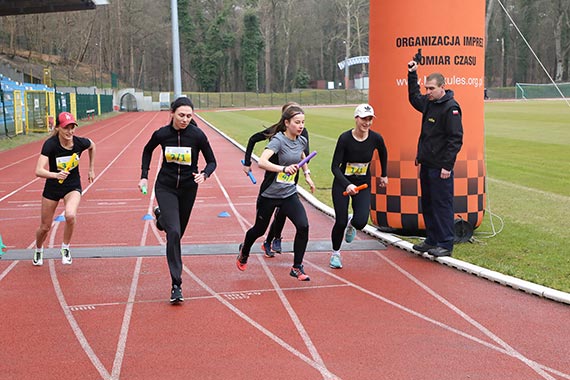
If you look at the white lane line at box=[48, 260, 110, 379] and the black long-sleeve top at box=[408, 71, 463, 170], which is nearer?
the white lane line at box=[48, 260, 110, 379]

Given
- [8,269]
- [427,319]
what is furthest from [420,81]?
[8,269]

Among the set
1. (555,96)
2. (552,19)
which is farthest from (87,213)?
(552,19)

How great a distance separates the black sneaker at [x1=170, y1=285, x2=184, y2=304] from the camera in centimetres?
634

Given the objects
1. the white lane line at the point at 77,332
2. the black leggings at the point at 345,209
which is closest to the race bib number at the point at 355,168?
the black leggings at the point at 345,209

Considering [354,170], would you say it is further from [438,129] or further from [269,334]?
[269,334]

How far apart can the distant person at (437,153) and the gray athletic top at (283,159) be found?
75.4 inches

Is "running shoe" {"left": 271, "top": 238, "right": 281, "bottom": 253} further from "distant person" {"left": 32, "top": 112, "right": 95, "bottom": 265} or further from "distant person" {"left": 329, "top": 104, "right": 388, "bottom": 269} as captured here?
"distant person" {"left": 32, "top": 112, "right": 95, "bottom": 265}

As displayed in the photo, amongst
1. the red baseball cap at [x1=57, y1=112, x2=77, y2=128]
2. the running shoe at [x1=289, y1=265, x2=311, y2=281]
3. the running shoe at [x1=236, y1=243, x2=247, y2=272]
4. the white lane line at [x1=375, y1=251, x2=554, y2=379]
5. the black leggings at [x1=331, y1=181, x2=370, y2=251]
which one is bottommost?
the white lane line at [x1=375, y1=251, x2=554, y2=379]

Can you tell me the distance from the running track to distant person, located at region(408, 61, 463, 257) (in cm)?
41

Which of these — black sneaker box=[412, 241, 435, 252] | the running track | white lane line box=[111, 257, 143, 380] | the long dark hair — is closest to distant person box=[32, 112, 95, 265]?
the running track

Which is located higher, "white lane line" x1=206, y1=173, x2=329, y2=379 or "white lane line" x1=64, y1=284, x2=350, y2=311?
"white lane line" x1=64, y1=284, x2=350, y2=311

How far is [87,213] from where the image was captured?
11.8m

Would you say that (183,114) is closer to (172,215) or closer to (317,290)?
(172,215)

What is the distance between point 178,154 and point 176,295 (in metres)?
1.42
